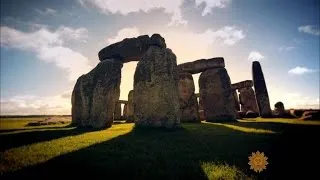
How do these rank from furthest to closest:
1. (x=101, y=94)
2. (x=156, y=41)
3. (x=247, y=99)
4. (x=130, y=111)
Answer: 1. (x=247, y=99)
2. (x=130, y=111)
3. (x=101, y=94)
4. (x=156, y=41)

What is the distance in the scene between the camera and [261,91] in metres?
19.8

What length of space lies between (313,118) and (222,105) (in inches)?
232

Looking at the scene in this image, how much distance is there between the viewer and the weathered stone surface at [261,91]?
19.4 metres

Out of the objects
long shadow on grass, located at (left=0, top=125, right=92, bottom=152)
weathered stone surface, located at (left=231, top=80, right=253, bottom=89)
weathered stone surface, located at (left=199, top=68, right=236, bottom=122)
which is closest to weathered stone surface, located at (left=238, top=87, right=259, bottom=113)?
weathered stone surface, located at (left=231, top=80, right=253, bottom=89)

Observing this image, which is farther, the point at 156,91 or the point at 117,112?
the point at 117,112

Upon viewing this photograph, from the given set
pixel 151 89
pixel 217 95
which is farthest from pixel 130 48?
pixel 217 95

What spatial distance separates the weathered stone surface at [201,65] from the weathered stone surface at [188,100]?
2.32 ft

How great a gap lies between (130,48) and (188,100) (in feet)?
21.0

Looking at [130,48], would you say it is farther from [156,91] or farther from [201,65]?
[201,65]

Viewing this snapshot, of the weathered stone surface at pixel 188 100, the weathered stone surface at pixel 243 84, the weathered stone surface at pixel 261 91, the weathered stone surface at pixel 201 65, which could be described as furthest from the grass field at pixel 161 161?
the weathered stone surface at pixel 243 84

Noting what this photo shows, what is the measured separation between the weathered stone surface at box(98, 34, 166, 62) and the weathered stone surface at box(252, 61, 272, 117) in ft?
42.5

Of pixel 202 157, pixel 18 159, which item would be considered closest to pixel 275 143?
pixel 202 157

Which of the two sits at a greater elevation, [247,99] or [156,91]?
[247,99]

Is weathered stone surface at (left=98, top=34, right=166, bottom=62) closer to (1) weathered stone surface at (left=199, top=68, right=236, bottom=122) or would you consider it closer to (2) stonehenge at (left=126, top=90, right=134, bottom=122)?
(1) weathered stone surface at (left=199, top=68, right=236, bottom=122)
